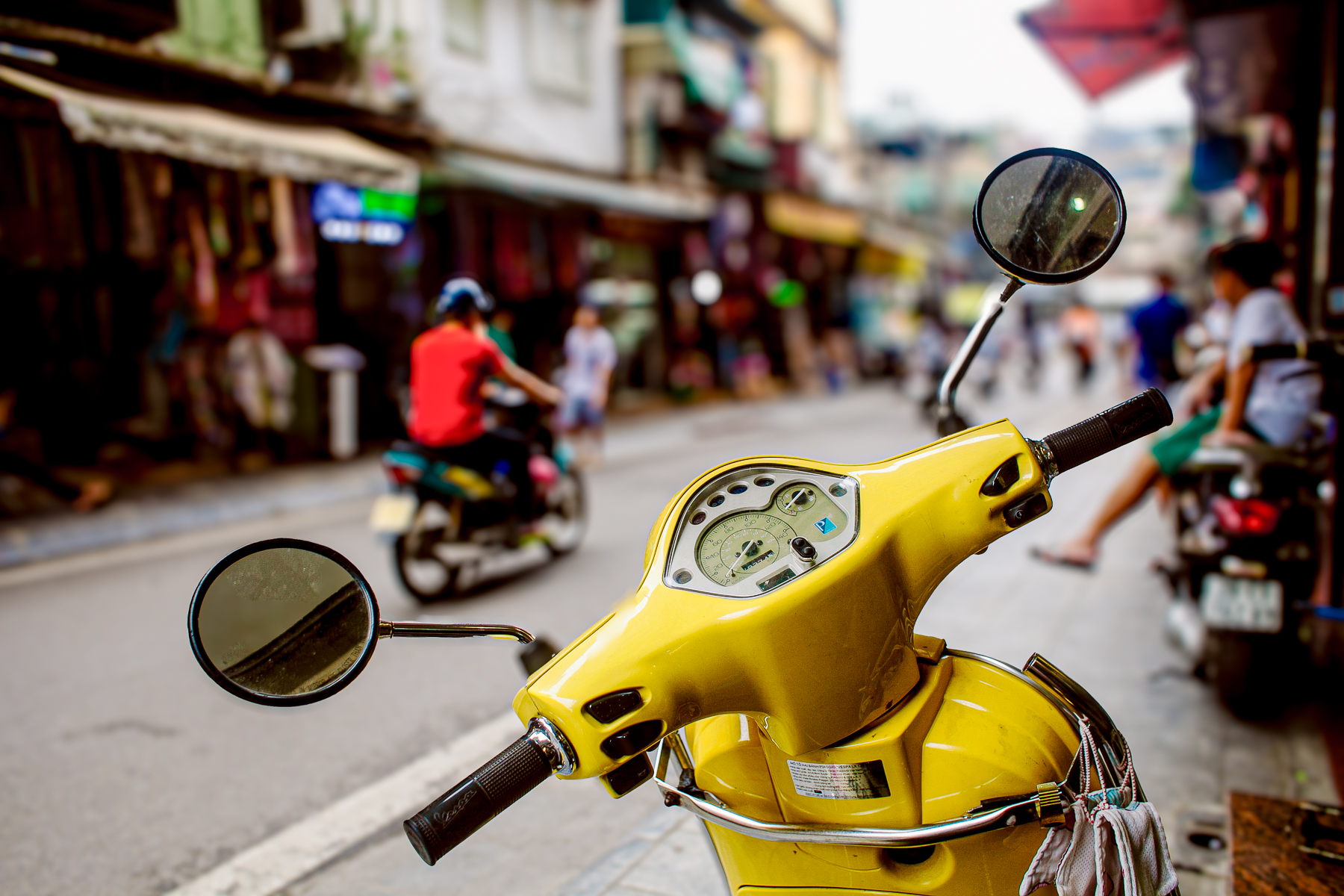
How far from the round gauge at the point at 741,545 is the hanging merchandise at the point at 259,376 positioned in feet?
31.7

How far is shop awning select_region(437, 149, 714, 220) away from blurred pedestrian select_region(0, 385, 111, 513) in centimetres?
497

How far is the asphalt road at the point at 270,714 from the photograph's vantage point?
9.84 feet

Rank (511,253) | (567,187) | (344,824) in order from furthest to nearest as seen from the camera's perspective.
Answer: (567,187) → (511,253) → (344,824)

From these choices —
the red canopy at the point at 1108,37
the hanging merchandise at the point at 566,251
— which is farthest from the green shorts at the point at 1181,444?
the hanging merchandise at the point at 566,251

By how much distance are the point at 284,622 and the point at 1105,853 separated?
1203mm

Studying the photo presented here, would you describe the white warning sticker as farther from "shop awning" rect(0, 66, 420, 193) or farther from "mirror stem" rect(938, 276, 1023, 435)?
"shop awning" rect(0, 66, 420, 193)

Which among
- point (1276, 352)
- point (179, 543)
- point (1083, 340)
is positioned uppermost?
point (1276, 352)

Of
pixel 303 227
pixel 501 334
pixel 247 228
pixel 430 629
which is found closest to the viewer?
pixel 430 629

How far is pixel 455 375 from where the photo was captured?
222 inches

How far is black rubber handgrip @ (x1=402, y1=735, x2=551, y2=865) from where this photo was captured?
120cm

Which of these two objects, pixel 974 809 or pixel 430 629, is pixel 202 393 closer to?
pixel 430 629

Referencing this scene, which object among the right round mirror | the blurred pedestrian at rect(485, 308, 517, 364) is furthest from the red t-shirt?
the right round mirror

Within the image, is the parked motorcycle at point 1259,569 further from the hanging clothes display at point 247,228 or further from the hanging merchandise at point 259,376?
the hanging merchandise at point 259,376

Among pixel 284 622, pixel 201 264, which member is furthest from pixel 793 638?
pixel 201 264
